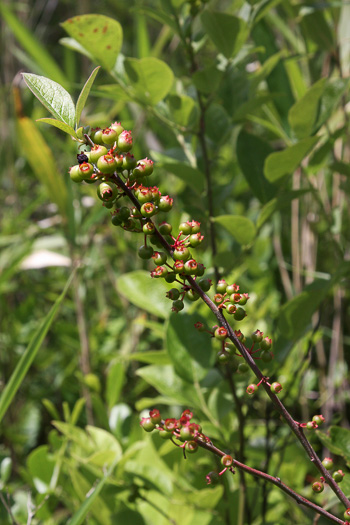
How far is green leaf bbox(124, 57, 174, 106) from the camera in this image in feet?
1.76

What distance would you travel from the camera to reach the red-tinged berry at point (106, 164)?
30 cm

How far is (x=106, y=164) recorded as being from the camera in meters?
0.30

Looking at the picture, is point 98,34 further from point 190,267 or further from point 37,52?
point 37,52

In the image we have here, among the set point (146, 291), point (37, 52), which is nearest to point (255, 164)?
point (146, 291)

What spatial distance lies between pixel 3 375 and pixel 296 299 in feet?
2.37

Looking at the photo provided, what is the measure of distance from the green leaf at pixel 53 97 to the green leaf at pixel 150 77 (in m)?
0.21

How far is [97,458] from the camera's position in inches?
22.7

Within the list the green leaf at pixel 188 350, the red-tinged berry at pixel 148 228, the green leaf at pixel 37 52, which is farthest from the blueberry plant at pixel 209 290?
the green leaf at pixel 37 52

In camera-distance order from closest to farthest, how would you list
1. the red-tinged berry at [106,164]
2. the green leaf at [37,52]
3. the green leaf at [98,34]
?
the red-tinged berry at [106,164] → the green leaf at [98,34] → the green leaf at [37,52]

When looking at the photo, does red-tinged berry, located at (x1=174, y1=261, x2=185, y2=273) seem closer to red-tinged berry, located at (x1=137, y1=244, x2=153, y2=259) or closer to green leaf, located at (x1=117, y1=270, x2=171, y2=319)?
red-tinged berry, located at (x1=137, y1=244, x2=153, y2=259)

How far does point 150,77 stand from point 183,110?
44 millimetres

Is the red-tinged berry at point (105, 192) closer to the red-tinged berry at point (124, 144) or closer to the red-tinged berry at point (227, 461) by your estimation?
the red-tinged berry at point (124, 144)

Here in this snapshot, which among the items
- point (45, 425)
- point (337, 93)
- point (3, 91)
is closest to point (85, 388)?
point (45, 425)

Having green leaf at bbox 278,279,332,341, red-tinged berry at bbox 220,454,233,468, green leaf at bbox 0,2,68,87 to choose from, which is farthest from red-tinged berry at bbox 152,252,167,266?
green leaf at bbox 0,2,68,87
